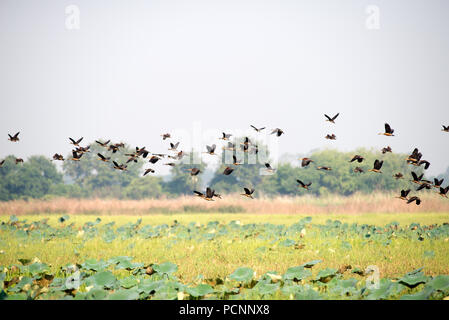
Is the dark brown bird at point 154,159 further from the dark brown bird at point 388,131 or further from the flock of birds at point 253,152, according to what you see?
the dark brown bird at point 388,131

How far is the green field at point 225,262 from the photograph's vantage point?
17.6ft

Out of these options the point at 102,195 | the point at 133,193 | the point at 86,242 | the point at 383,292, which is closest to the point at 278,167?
the point at 133,193

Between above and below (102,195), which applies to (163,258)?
above

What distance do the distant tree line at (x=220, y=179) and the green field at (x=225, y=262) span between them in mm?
41596

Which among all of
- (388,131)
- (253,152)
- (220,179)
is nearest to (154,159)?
(253,152)

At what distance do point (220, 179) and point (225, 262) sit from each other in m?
55.7

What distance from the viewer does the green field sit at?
5.37 meters

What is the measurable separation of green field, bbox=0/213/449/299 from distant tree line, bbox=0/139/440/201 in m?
41.6

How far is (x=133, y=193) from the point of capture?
65.9 m

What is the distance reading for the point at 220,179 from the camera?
6494 cm

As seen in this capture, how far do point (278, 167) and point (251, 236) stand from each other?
4895 cm

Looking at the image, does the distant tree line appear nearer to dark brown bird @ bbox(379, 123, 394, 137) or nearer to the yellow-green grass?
the yellow-green grass
